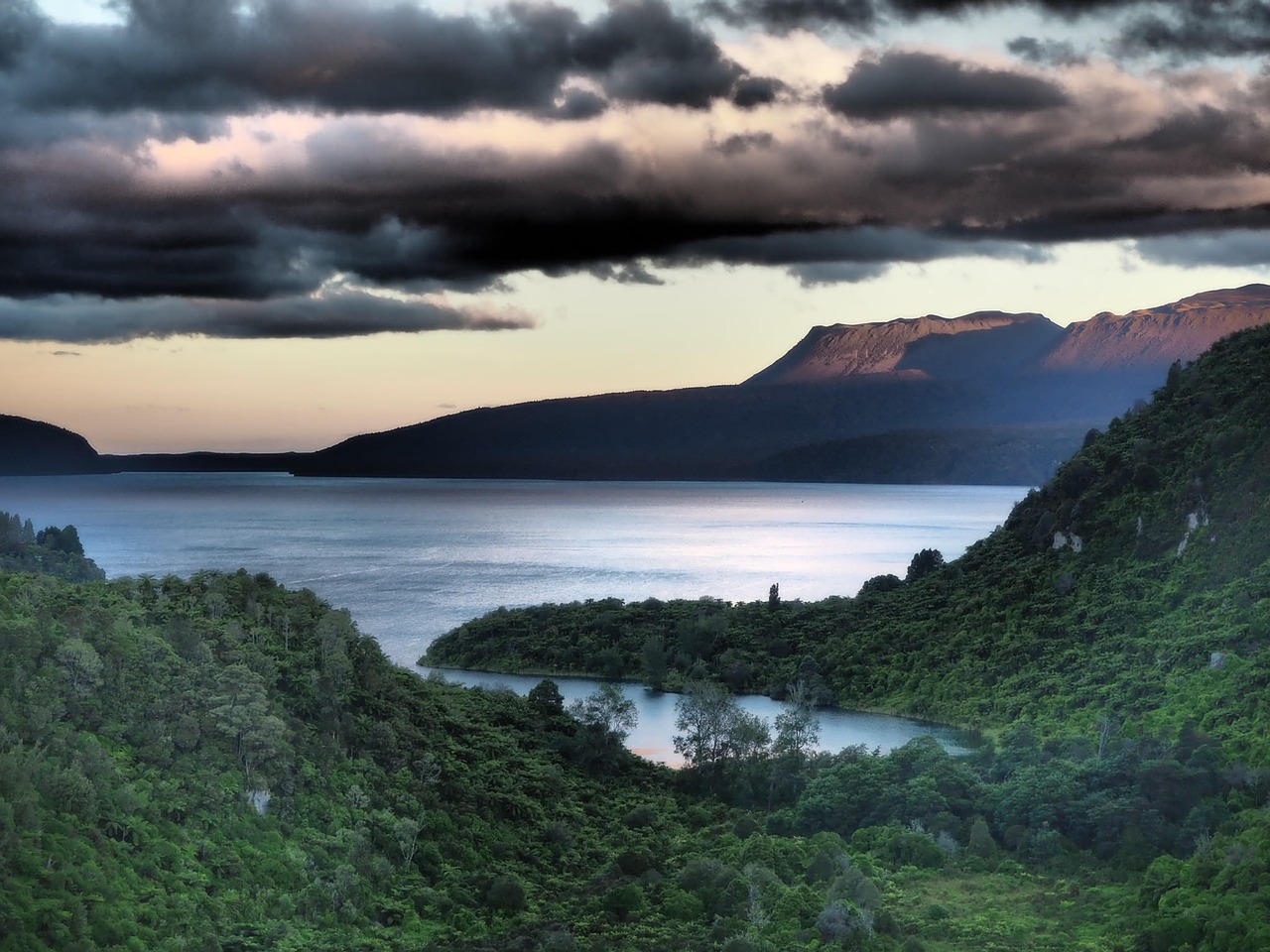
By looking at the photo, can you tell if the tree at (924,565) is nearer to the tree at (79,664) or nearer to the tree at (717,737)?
the tree at (717,737)

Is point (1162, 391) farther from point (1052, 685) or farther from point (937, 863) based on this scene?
point (937, 863)

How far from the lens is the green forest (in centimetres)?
5169

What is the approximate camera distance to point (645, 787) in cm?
8362

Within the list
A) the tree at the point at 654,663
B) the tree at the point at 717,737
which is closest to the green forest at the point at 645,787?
the tree at the point at 717,737

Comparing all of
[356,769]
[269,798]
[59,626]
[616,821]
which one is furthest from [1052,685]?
[59,626]

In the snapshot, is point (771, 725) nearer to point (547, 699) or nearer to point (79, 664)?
point (547, 699)

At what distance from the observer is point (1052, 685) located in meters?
101

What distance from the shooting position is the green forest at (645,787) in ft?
170

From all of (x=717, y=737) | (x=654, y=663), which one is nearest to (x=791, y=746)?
(x=717, y=737)

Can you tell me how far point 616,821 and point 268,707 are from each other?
22147 mm

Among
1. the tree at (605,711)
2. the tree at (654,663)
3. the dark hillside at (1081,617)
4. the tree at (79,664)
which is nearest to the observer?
the tree at (79,664)

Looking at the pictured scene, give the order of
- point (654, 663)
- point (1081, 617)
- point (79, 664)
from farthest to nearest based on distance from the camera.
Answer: point (654, 663) < point (1081, 617) < point (79, 664)

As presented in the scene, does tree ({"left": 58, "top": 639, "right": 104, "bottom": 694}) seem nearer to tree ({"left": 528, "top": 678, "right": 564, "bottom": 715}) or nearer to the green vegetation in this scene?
tree ({"left": 528, "top": 678, "right": 564, "bottom": 715})

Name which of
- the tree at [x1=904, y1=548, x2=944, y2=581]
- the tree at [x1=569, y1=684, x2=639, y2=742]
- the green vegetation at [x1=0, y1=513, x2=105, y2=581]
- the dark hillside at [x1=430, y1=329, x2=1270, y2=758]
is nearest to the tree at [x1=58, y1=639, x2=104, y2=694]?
the tree at [x1=569, y1=684, x2=639, y2=742]
